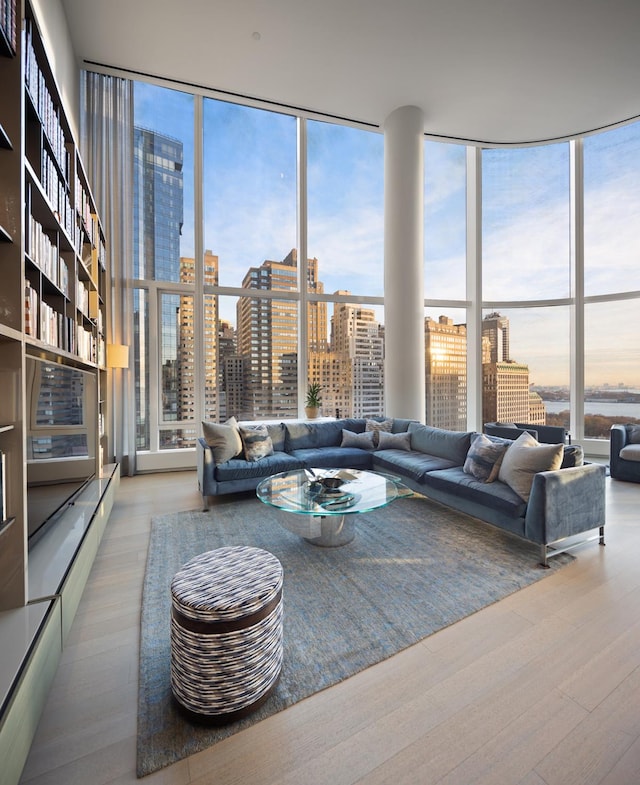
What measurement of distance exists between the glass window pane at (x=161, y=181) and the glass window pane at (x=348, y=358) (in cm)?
216

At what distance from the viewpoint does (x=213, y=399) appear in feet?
17.9

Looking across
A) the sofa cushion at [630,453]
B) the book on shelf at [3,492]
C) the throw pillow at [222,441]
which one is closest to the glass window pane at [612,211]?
the sofa cushion at [630,453]

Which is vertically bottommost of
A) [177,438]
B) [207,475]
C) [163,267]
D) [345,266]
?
[207,475]

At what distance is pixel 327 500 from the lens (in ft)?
8.46

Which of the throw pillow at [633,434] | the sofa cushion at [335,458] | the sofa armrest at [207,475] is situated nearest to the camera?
the sofa armrest at [207,475]

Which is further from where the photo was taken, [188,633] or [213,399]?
[213,399]

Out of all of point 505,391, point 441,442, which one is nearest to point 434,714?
point 441,442

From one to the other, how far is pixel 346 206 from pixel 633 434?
5136mm

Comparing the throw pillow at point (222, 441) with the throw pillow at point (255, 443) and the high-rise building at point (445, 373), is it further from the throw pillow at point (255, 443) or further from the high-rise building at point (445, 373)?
the high-rise building at point (445, 373)

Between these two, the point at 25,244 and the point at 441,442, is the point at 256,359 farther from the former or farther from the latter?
the point at 25,244

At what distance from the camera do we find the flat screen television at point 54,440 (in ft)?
5.71

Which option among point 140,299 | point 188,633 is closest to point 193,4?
point 140,299

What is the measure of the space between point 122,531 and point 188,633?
207cm

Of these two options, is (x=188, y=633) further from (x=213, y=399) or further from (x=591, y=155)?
(x=591, y=155)
